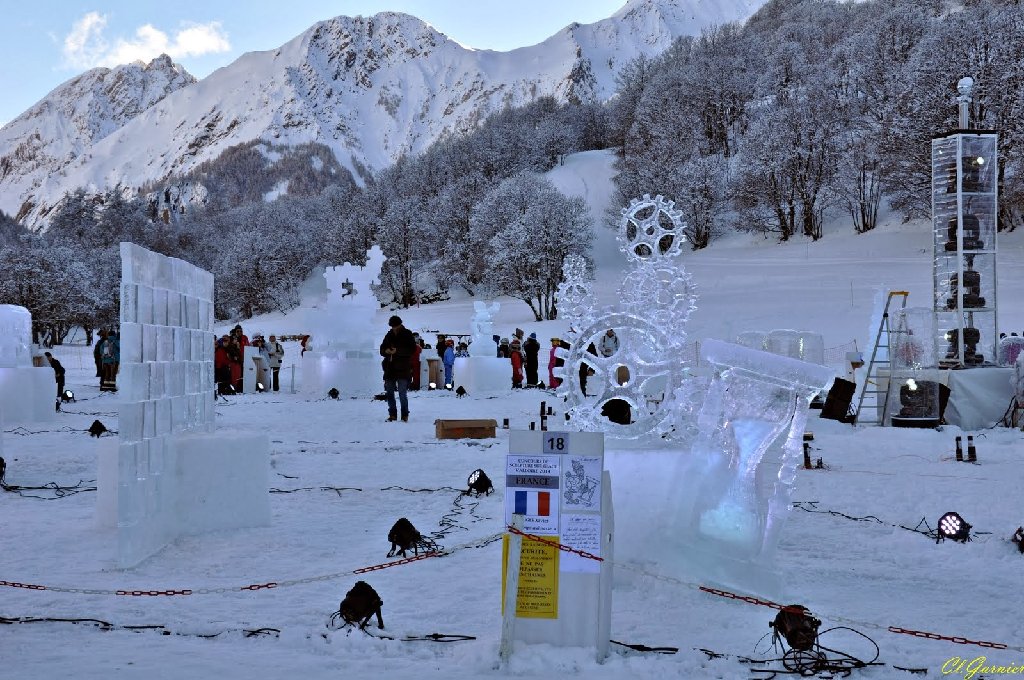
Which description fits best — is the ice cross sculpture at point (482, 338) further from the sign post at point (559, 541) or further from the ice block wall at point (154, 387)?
the sign post at point (559, 541)

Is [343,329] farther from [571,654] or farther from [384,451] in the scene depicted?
[571,654]

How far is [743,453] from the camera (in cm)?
517

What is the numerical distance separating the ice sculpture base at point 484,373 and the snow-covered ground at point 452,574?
8.73 metres

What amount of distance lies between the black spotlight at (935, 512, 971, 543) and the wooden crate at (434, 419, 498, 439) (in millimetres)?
6613

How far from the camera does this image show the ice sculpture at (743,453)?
5039 mm

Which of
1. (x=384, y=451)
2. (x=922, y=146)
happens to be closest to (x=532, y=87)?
(x=922, y=146)

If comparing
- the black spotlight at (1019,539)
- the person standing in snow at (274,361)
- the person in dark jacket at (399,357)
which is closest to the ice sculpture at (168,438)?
the black spotlight at (1019,539)

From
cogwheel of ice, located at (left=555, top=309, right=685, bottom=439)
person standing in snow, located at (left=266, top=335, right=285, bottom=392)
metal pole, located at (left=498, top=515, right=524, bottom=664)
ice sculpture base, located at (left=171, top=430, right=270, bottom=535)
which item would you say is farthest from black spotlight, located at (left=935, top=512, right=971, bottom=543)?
person standing in snow, located at (left=266, top=335, right=285, bottom=392)

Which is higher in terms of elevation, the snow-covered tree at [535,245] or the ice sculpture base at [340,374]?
the snow-covered tree at [535,245]

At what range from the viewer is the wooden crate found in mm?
12031

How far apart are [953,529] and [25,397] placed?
1391 centimetres

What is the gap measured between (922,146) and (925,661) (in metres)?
36.6

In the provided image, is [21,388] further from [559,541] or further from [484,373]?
[559,541]

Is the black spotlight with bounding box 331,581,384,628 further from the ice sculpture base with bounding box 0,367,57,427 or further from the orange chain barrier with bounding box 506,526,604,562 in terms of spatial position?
the ice sculpture base with bounding box 0,367,57,427
